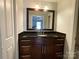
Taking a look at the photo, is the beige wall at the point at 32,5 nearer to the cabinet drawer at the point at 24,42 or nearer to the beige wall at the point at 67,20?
the beige wall at the point at 67,20

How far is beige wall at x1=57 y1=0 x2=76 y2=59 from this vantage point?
2986 mm

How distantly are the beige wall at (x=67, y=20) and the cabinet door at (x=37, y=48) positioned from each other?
784 millimetres

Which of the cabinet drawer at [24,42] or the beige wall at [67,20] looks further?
the cabinet drawer at [24,42]

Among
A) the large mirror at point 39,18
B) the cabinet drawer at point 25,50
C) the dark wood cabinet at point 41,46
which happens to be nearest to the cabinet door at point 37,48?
the dark wood cabinet at point 41,46

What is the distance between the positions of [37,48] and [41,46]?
0.13 meters

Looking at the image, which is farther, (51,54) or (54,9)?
(54,9)

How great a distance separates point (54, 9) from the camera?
12.8ft

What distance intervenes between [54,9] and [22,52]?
1.89 metres

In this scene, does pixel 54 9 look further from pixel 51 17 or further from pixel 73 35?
pixel 73 35

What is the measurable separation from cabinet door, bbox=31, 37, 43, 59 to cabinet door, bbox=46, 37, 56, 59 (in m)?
0.22

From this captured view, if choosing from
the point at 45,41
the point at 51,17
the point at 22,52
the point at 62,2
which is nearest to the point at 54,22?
the point at 51,17

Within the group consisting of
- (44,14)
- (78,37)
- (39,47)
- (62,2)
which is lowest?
(39,47)

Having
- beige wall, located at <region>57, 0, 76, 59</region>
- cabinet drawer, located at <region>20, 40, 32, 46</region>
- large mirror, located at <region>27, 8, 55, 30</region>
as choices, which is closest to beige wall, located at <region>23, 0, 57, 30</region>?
large mirror, located at <region>27, 8, 55, 30</region>

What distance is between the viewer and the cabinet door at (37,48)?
126 inches
